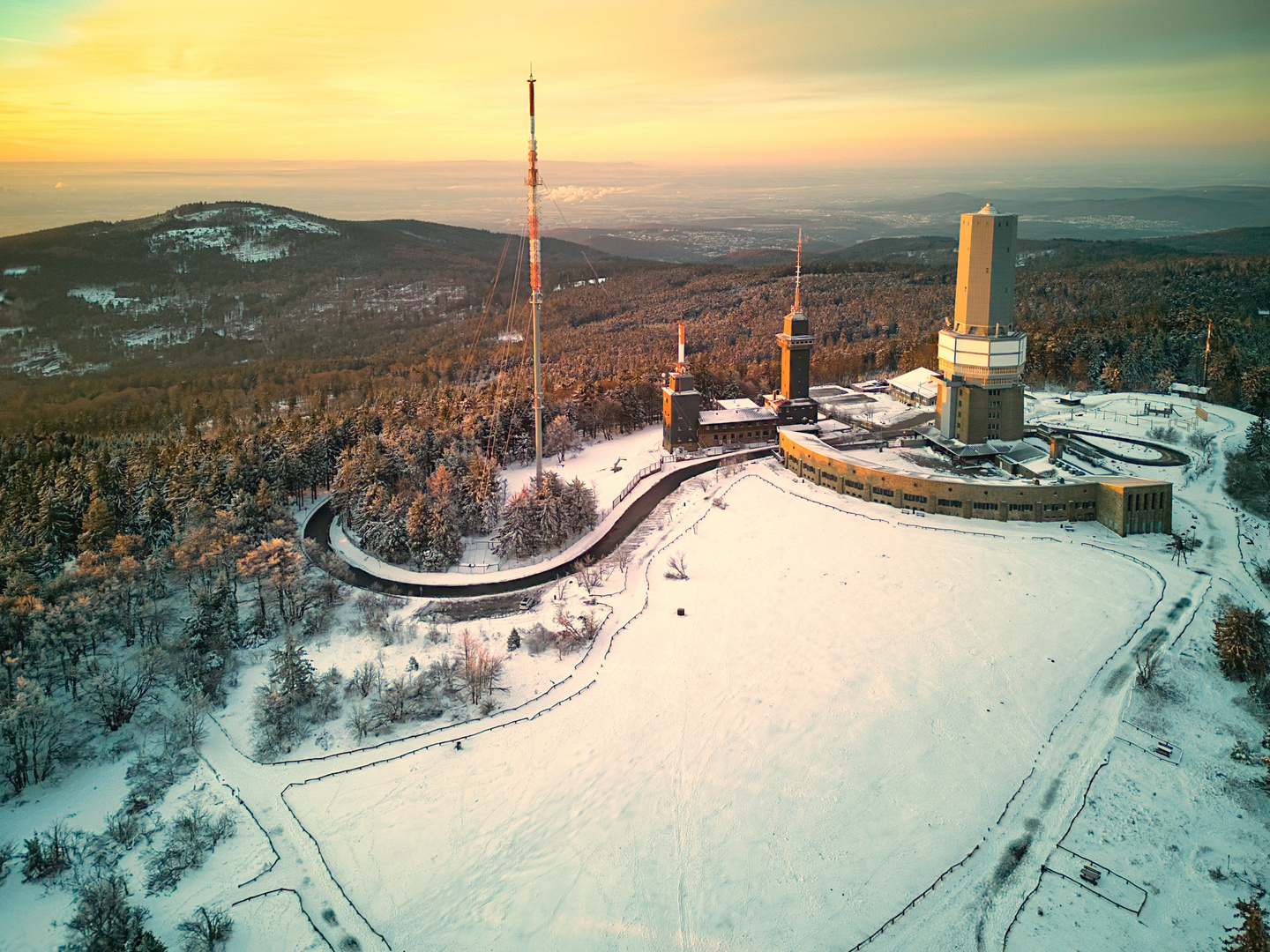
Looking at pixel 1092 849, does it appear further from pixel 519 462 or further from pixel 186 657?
pixel 519 462

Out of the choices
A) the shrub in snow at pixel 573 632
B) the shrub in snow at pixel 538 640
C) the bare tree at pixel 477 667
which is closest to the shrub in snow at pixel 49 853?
the bare tree at pixel 477 667

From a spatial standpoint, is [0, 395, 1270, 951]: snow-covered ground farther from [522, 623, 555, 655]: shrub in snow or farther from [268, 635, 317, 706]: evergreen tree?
[268, 635, 317, 706]: evergreen tree

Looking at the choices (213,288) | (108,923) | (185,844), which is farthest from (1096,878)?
(213,288)

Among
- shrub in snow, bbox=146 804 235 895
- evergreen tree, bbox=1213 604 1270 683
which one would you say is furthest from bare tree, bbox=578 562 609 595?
evergreen tree, bbox=1213 604 1270 683

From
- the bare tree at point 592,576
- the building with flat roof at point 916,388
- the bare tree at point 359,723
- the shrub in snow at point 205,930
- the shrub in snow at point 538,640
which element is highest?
the building with flat roof at point 916,388

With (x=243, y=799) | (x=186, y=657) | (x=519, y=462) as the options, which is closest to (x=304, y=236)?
(x=519, y=462)

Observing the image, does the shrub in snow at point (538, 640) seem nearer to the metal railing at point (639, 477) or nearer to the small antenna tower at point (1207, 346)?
the metal railing at point (639, 477)
